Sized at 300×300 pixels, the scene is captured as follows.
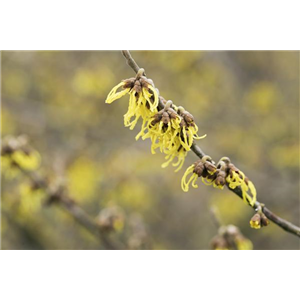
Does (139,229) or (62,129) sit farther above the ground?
(62,129)

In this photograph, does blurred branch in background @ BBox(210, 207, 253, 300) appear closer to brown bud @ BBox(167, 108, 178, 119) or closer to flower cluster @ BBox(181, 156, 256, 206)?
flower cluster @ BBox(181, 156, 256, 206)

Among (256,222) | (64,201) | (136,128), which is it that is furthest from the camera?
(136,128)

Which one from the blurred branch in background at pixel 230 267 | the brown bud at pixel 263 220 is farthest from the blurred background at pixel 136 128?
the brown bud at pixel 263 220

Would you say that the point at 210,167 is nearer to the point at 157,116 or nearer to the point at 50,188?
the point at 157,116

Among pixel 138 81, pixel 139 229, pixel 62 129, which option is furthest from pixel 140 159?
pixel 138 81

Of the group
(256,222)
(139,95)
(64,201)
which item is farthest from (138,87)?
(64,201)
